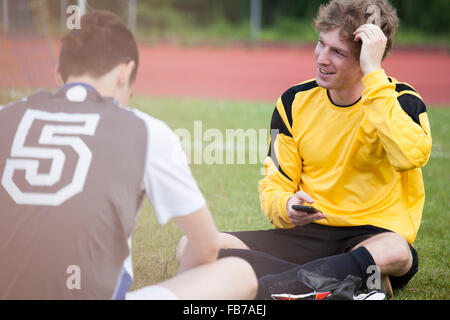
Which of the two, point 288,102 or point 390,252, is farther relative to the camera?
point 288,102

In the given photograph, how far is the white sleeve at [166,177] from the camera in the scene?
→ 206 cm

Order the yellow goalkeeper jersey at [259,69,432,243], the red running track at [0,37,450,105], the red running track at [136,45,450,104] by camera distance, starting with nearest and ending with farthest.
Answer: the yellow goalkeeper jersey at [259,69,432,243], the red running track at [0,37,450,105], the red running track at [136,45,450,104]

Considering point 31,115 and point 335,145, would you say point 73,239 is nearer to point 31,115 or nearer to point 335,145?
point 31,115

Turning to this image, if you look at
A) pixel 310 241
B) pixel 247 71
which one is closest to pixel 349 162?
pixel 310 241

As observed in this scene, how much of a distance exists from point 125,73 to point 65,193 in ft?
1.78

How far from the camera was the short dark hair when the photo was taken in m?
2.17

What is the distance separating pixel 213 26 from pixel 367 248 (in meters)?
23.1

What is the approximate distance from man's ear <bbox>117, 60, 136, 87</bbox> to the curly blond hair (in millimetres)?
1440

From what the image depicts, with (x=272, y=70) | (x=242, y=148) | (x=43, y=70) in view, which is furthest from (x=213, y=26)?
(x=242, y=148)

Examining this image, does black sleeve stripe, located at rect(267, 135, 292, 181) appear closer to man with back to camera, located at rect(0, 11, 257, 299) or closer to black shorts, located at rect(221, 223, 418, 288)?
black shorts, located at rect(221, 223, 418, 288)

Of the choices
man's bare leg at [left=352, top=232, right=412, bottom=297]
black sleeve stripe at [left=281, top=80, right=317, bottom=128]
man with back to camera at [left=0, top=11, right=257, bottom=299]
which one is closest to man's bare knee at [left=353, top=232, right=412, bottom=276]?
man's bare leg at [left=352, top=232, right=412, bottom=297]

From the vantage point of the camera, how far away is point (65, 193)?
1.97 m

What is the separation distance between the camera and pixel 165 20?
82.2 feet

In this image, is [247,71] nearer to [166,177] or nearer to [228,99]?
[228,99]
